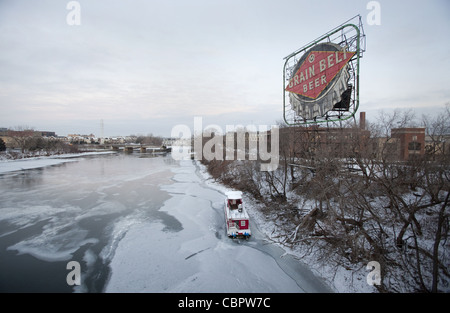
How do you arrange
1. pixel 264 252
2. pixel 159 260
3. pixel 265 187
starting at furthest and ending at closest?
pixel 265 187, pixel 264 252, pixel 159 260

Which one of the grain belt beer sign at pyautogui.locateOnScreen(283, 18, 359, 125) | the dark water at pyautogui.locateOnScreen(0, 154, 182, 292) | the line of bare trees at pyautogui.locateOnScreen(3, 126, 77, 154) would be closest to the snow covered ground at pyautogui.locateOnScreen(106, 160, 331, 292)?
the dark water at pyautogui.locateOnScreen(0, 154, 182, 292)

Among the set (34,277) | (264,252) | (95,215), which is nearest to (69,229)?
(95,215)

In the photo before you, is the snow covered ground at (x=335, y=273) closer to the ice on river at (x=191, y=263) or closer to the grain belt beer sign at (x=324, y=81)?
the ice on river at (x=191, y=263)

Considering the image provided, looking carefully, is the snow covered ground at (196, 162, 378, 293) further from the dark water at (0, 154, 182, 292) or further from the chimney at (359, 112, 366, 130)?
the chimney at (359, 112, 366, 130)

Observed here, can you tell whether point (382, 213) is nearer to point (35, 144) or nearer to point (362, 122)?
point (362, 122)
